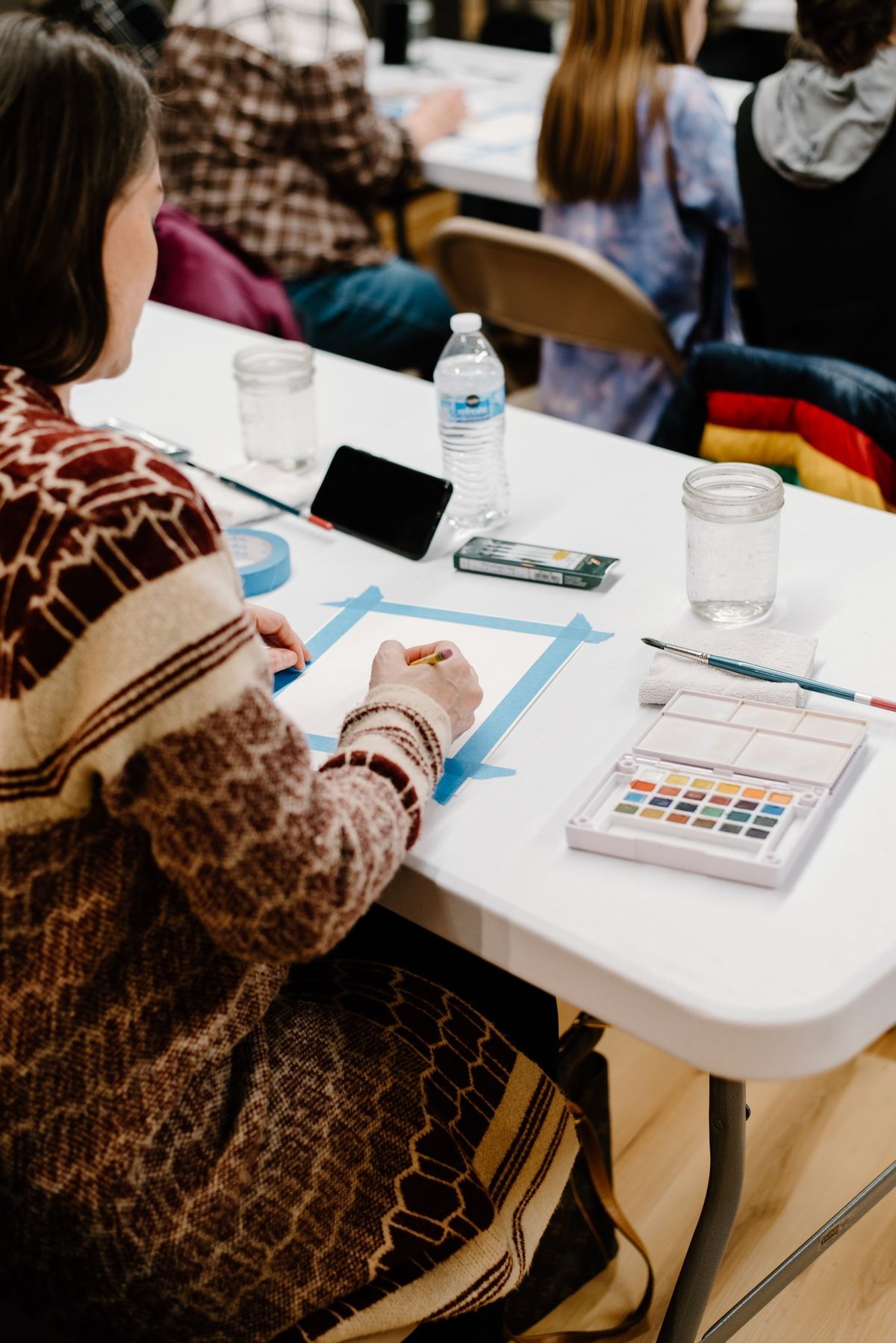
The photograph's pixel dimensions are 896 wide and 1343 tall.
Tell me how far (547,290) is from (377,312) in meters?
0.73

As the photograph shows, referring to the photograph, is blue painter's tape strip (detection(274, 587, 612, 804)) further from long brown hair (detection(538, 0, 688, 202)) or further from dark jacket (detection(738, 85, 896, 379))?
long brown hair (detection(538, 0, 688, 202))

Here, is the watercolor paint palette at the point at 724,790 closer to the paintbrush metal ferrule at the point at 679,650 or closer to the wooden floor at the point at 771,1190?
the paintbrush metal ferrule at the point at 679,650

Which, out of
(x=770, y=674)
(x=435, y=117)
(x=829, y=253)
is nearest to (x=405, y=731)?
(x=770, y=674)

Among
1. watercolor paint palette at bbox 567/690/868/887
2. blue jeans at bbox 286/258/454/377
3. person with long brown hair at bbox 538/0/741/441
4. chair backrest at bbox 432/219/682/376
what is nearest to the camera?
watercolor paint palette at bbox 567/690/868/887

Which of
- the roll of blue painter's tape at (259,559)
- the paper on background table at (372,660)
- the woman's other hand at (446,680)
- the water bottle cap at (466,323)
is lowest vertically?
the roll of blue painter's tape at (259,559)

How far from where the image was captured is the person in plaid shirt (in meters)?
2.74

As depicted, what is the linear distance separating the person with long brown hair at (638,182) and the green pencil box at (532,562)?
1.44 m

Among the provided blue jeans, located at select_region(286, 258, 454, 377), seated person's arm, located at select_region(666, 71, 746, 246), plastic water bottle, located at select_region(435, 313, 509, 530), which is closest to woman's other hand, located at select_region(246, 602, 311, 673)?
plastic water bottle, located at select_region(435, 313, 509, 530)

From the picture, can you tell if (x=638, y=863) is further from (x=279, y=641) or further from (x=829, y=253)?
(x=829, y=253)

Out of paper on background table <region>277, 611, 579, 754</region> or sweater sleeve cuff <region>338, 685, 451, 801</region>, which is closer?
sweater sleeve cuff <region>338, 685, 451, 801</region>

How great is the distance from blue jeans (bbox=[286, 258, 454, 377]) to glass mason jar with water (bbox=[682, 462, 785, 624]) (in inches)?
78.0

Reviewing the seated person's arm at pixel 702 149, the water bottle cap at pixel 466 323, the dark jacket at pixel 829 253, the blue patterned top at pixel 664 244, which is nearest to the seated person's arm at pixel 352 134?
the blue patterned top at pixel 664 244

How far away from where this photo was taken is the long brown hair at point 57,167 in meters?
0.85

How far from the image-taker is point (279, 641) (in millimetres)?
1196
